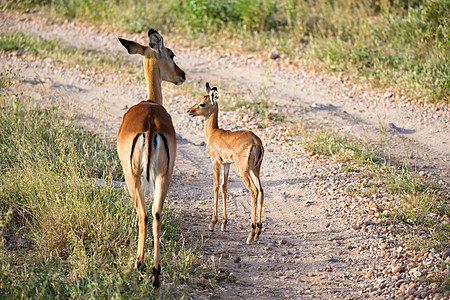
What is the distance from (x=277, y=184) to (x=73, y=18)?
32.2 ft

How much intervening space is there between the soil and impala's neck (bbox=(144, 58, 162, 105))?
4.90 feet

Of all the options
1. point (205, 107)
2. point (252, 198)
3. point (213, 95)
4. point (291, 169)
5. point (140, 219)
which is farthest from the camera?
point (291, 169)

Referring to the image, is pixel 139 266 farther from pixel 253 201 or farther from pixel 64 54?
pixel 64 54

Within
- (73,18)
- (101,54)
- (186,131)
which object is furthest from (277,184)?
(73,18)

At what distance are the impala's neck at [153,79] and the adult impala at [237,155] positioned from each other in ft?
2.58

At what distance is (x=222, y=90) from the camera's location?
33.1 feet

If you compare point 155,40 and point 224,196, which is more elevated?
point 155,40

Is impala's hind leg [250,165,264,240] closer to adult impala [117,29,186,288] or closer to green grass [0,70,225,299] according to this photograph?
green grass [0,70,225,299]

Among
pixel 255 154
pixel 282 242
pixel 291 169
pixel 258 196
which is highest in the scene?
pixel 255 154

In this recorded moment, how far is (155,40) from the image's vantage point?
593cm

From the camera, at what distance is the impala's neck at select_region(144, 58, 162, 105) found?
5.79m

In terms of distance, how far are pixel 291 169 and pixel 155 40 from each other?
2.79m

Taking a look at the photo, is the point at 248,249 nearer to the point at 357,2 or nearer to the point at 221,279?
the point at 221,279

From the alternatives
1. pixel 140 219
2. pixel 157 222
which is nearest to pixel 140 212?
pixel 140 219
